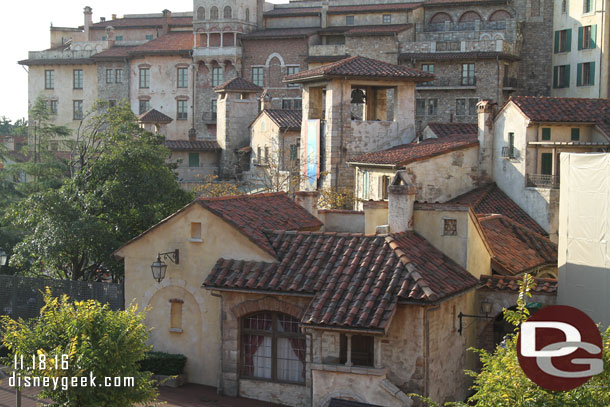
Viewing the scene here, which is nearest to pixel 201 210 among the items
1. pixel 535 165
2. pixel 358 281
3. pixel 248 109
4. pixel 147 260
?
pixel 147 260

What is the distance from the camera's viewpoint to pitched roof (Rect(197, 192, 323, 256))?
78.1 feet

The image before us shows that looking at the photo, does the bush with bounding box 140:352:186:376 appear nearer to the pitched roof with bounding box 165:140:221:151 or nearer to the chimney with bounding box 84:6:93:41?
the pitched roof with bounding box 165:140:221:151

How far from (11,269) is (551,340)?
2959cm

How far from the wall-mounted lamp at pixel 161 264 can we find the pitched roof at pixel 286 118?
3081 cm

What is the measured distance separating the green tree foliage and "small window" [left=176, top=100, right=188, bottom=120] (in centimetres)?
4000

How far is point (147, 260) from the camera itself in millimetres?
25031

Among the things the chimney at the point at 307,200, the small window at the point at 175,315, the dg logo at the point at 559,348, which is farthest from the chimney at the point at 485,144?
the dg logo at the point at 559,348

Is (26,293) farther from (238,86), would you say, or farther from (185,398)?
(238,86)

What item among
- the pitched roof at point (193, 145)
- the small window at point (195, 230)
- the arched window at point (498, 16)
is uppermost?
the arched window at point (498, 16)

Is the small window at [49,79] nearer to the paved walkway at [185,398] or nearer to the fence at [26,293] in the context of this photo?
the fence at [26,293]

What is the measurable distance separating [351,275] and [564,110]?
74.2 feet

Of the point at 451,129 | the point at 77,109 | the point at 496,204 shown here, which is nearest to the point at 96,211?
the point at 496,204

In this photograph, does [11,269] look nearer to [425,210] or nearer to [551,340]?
[425,210]

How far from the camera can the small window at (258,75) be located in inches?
2867
